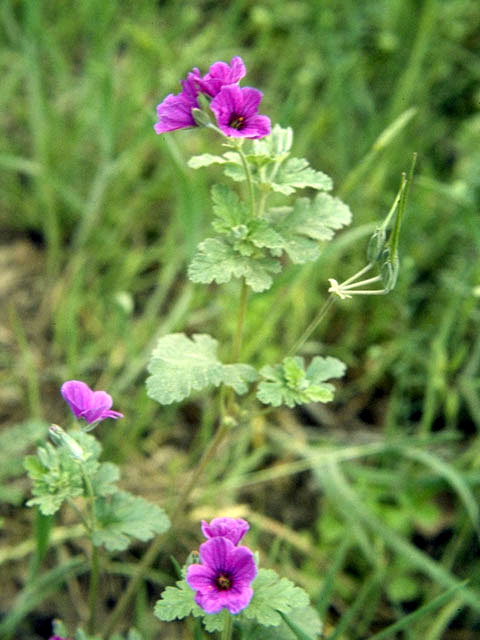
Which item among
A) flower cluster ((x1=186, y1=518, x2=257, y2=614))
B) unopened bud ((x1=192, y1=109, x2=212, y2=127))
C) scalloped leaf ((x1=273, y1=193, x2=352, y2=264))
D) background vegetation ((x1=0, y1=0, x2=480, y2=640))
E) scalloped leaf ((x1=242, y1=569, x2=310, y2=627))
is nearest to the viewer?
flower cluster ((x1=186, y1=518, x2=257, y2=614))

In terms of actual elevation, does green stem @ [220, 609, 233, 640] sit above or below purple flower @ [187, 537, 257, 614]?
below

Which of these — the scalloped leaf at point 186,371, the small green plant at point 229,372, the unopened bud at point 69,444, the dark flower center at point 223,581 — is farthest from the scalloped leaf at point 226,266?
the dark flower center at point 223,581

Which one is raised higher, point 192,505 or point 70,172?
point 70,172

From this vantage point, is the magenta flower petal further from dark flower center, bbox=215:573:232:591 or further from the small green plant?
dark flower center, bbox=215:573:232:591

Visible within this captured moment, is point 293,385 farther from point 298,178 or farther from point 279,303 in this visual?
point 279,303

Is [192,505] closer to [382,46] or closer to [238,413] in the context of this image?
[238,413]

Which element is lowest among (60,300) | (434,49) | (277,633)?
(277,633)

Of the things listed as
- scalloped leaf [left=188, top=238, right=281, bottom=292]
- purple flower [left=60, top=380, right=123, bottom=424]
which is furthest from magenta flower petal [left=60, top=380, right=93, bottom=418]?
scalloped leaf [left=188, top=238, right=281, bottom=292]

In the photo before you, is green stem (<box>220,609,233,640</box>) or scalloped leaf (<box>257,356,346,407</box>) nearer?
green stem (<box>220,609,233,640</box>)

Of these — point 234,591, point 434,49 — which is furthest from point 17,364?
point 434,49
